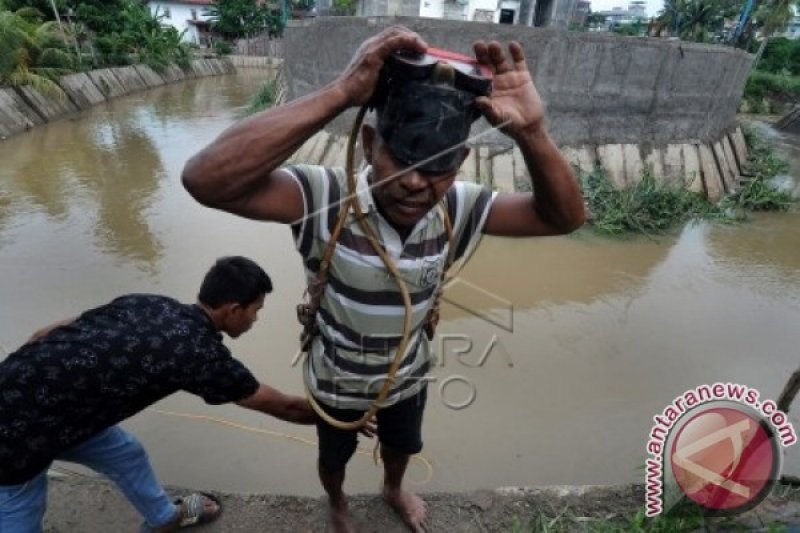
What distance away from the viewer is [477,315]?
4.30 m

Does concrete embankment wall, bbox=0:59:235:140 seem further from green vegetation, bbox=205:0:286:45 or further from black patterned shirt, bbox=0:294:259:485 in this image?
green vegetation, bbox=205:0:286:45

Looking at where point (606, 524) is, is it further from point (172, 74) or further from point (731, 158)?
point (172, 74)

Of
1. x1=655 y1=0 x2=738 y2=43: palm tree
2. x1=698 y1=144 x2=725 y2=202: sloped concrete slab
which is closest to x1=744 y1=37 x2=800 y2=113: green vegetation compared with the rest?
x1=655 y1=0 x2=738 y2=43: palm tree

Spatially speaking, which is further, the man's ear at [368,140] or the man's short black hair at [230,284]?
the man's short black hair at [230,284]

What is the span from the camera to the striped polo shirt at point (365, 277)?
1.35m

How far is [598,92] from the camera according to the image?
22.3 ft

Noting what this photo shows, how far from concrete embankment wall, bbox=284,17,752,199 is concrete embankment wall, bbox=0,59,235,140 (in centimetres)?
614

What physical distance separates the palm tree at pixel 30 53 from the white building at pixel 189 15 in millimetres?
23777

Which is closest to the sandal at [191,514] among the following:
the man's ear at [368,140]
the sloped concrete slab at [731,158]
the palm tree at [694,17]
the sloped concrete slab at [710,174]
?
the man's ear at [368,140]

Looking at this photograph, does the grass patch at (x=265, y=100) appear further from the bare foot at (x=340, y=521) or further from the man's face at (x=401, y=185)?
the man's face at (x=401, y=185)

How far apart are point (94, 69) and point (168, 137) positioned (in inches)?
282

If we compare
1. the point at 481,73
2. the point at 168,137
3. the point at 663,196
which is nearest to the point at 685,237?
the point at 663,196

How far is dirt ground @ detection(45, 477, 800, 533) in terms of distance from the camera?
2.02 meters

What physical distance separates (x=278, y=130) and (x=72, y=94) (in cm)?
1447
